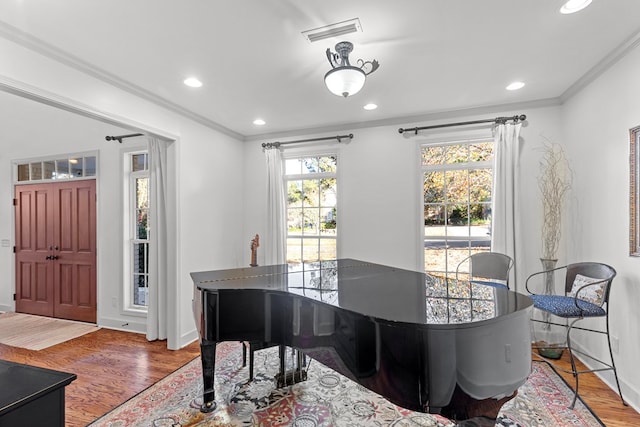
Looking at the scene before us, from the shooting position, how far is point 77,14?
6.57 ft

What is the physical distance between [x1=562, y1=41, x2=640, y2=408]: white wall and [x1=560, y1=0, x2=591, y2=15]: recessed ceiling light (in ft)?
2.50

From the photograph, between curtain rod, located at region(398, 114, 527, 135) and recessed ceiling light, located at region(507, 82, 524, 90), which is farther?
curtain rod, located at region(398, 114, 527, 135)

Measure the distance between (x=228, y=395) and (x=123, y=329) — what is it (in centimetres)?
241

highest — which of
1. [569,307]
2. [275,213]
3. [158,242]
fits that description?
[275,213]

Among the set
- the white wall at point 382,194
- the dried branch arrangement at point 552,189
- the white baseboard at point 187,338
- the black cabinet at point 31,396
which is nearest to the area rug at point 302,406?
the white baseboard at point 187,338

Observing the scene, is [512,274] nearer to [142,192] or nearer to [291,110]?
[291,110]

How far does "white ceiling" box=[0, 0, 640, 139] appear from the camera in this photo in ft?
6.50

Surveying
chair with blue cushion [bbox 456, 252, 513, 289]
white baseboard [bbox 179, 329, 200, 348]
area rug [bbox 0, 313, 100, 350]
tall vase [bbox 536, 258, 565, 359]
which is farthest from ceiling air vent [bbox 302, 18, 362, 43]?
area rug [bbox 0, 313, 100, 350]

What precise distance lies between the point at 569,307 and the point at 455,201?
68.1 inches

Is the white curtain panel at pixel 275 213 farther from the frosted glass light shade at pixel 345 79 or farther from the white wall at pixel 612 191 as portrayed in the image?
the white wall at pixel 612 191

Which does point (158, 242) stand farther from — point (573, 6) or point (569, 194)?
point (569, 194)

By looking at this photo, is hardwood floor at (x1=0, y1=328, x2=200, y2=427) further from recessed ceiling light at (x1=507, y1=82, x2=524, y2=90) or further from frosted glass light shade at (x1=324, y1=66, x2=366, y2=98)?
recessed ceiling light at (x1=507, y1=82, x2=524, y2=90)

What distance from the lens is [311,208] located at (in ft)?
15.3

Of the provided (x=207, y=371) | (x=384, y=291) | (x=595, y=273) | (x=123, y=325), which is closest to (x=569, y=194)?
(x=595, y=273)
